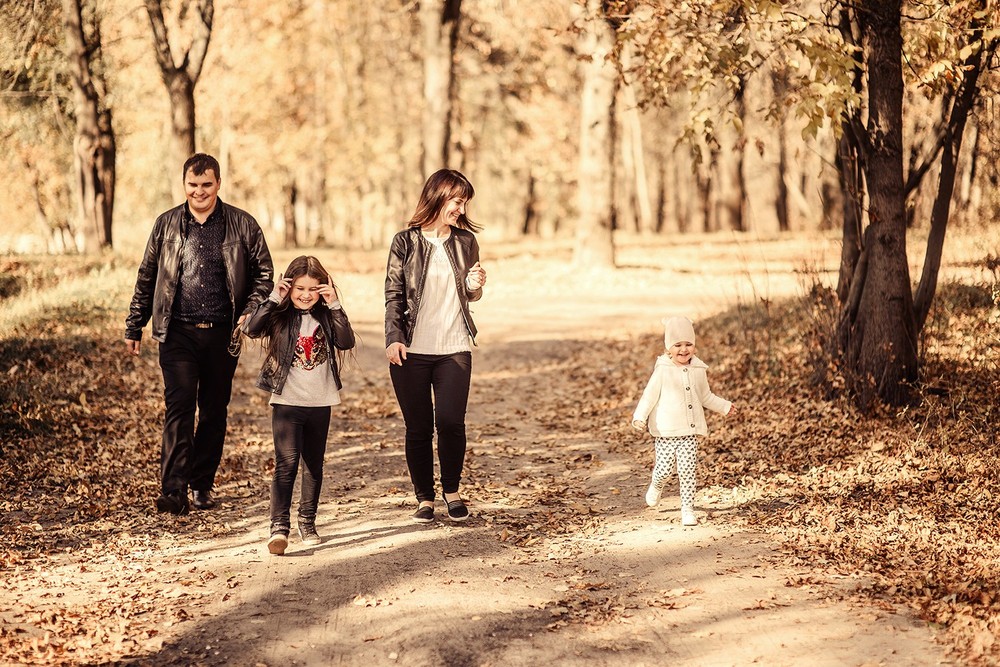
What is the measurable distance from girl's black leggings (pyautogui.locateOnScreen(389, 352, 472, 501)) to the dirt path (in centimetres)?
42

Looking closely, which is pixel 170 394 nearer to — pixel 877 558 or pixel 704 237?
pixel 877 558

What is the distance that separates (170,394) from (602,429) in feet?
15.3

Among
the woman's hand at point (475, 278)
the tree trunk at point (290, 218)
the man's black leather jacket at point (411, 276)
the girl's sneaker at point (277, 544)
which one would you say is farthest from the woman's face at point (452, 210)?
the tree trunk at point (290, 218)

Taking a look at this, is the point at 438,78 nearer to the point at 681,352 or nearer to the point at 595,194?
the point at 595,194

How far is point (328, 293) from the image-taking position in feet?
22.4

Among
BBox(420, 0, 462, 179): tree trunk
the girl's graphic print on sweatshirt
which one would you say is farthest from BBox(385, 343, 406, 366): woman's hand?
BBox(420, 0, 462, 179): tree trunk

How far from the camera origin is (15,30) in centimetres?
1891

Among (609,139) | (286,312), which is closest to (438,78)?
(609,139)

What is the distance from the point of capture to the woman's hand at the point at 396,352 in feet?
23.2

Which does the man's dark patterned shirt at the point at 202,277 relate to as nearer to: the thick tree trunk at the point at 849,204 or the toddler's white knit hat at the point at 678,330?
the toddler's white knit hat at the point at 678,330

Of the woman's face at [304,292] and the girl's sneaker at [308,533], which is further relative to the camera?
the girl's sneaker at [308,533]

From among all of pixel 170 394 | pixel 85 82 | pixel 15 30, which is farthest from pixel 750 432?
pixel 85 82

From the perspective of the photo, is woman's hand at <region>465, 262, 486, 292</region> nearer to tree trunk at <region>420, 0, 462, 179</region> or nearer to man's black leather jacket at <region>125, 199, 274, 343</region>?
man's black leather jacket at <region>125, 199, 274, 343</region>

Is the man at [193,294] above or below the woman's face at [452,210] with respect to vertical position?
below
